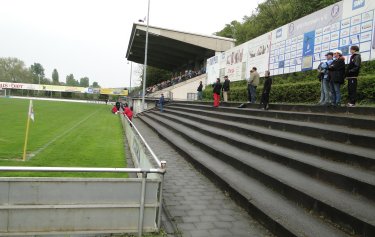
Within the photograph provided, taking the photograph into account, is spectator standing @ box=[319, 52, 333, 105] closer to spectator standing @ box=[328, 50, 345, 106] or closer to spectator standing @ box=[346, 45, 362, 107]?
spectator standing @ box=[328, 50, 345, 106]

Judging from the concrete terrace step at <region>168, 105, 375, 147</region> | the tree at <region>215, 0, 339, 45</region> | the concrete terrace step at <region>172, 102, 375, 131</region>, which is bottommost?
the concrete terrace step at <region>168, 105, 375, 147</region>

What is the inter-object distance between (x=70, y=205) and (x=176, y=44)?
43230mm

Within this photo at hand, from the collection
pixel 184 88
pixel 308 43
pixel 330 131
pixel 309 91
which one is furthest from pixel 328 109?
pixel 184 88

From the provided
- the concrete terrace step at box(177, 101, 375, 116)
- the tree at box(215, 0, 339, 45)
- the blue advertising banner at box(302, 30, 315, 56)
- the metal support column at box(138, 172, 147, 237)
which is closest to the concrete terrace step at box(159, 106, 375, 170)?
the concrete terrace step at box(177, 101, 375, 116)

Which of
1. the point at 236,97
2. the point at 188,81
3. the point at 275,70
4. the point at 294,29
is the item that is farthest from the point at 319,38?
the point at 188,81

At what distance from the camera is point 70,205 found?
14.2 feet

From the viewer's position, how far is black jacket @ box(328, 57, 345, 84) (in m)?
9.46

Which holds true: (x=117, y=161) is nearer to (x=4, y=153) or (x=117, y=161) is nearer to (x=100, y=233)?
(x=4, y=153)

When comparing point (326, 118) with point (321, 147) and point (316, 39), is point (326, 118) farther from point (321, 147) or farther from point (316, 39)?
point (316, 39)

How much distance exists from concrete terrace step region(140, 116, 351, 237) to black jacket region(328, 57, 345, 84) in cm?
414

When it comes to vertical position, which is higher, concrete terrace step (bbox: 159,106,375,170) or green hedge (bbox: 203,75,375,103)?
green hedge (bbox: 203,75,375,103)

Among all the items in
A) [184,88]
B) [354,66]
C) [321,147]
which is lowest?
[321,147]

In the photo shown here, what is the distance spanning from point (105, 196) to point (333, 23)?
1245cm

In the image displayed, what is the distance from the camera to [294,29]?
645 inches
